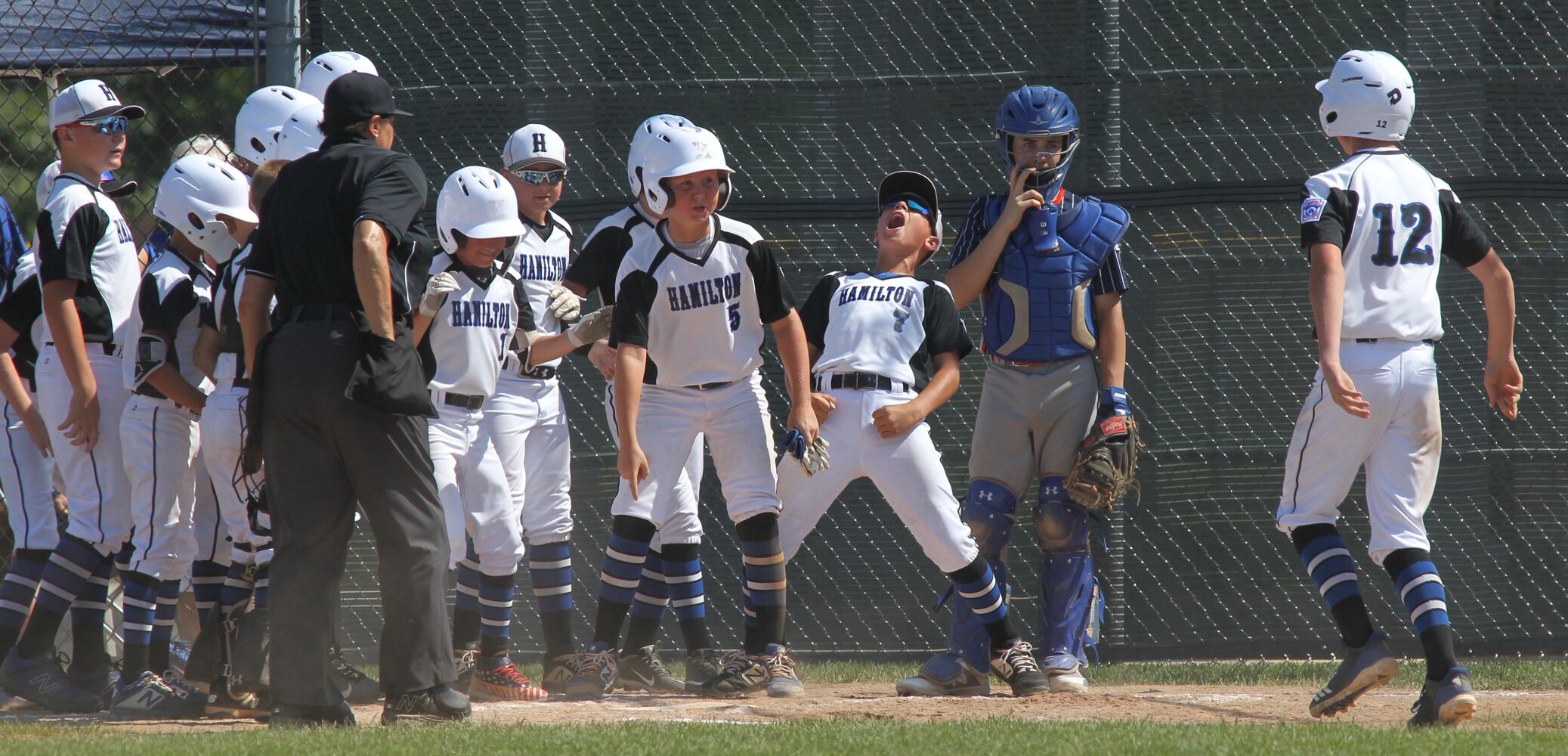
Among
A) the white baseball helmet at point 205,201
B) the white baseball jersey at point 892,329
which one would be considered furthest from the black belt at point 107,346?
the white baseball jersey at point 892,329

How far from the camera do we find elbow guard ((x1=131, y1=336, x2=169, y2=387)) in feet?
16.2

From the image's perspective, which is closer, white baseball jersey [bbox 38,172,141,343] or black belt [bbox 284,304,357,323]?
black belt [bbox 284,304,357,323]

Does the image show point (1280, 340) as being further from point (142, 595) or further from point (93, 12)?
point (93, 12)

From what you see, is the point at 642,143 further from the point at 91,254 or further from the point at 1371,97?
the point at 1371,97

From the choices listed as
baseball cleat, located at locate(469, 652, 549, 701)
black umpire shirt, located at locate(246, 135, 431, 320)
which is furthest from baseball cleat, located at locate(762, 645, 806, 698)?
black umpire shirt, located at locate(246, 135, 431, 320)

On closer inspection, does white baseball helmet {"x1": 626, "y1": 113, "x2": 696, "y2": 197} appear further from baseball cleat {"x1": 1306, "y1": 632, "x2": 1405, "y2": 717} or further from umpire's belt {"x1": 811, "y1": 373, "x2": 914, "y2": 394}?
baseball cleat {"x1": 1306, "y1": 632, "x2": 1405, "y2": 717}

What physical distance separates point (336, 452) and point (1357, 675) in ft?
9.78

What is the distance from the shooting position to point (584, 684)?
17.3ft

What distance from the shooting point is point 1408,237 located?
4.67 m

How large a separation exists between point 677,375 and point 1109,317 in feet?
5.00

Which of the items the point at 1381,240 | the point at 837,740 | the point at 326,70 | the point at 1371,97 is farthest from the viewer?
the point at 326,70

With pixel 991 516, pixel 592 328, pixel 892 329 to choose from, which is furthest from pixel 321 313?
pixel 991 516

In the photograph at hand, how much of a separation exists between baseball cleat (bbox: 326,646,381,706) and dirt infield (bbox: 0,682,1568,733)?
18cm

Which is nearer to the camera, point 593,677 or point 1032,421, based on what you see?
point 593,677
